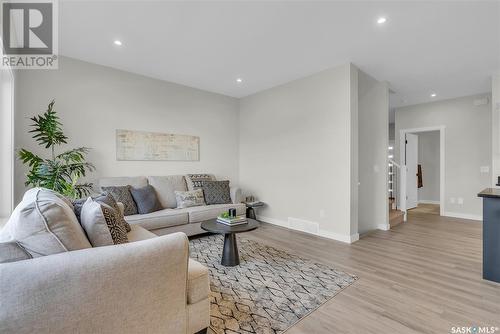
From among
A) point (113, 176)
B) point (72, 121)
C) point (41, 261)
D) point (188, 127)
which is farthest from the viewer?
point (188, 127)

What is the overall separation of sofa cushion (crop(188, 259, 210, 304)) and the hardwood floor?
2.23ft

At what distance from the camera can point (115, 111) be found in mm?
3838

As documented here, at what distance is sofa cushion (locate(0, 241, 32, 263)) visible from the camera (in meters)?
1.04

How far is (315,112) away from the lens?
13.1 feet

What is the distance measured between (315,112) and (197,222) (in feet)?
8.55

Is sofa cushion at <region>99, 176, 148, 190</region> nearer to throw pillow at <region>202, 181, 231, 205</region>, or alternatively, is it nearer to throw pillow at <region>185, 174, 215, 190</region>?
throw pillow at <region>185, 174, 215, 190</region>

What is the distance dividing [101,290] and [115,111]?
3.42 meters

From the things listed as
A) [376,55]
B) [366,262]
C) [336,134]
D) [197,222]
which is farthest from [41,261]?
[376,55]

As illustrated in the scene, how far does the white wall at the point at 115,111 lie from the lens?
3.23 m

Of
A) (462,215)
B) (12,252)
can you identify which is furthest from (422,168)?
(12,252)

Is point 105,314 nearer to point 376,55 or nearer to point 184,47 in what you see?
point 184,47

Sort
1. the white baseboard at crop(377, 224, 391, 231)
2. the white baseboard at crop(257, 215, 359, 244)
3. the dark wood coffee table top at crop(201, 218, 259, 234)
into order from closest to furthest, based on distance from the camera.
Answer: the dark wood coffee table top at crop(201, 218, 259, 234), the white baseboard at crop(257, 215, 359, 244), the white baseboard at crop(377, 224, 391, 231)

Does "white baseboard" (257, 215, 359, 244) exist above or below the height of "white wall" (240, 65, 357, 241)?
below

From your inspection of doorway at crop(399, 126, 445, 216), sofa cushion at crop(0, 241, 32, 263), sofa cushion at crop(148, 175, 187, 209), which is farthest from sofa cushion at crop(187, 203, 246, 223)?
doorway at crop(399, 126, 445, 216)
